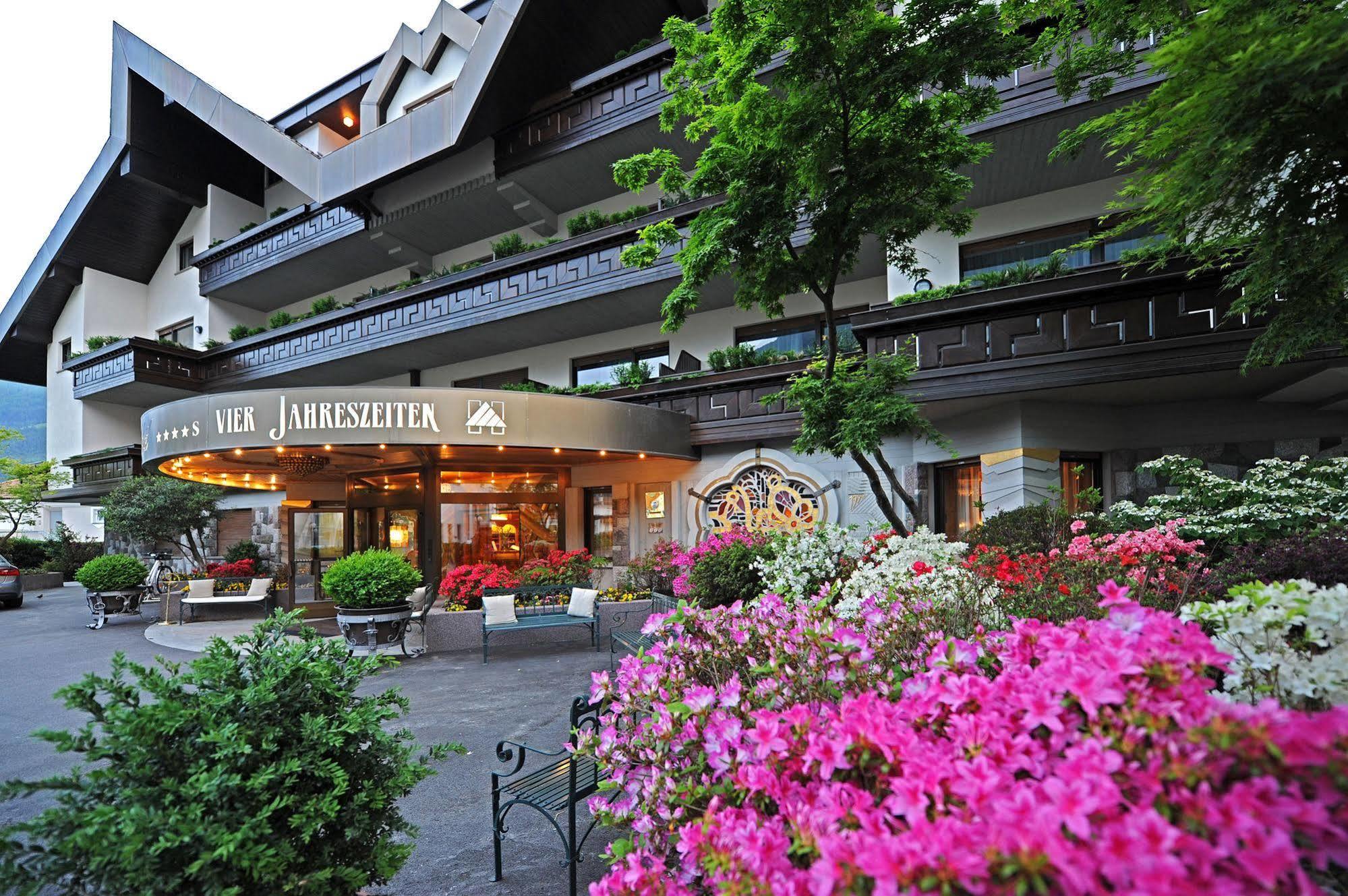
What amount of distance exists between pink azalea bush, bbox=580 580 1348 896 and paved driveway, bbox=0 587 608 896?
2038 mm

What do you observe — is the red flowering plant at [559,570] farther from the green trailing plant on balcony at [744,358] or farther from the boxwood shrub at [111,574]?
the boxwood shrub at [111,574]

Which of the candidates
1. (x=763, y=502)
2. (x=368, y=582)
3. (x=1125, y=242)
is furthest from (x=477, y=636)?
(x=1125, y=242)

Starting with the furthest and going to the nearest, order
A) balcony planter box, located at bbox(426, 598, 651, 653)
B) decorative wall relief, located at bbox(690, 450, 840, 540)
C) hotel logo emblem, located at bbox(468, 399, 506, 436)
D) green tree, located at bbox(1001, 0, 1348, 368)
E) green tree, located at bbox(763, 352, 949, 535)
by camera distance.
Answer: decorative wall relief, located at bbox(690, 450, 840, 540) < balcony planter box, located at bbox(426, 598, 651, 653) < hotel logo emblem, located at bbox(468, 399, 506, 436) < green tree, located at bbox(763, 352, 949, 535) < green tree, located at bbox(1001, 0, 1348, 368)

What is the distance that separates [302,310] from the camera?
2330 centimetres

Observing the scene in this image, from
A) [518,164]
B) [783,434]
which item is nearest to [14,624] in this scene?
[518,164]

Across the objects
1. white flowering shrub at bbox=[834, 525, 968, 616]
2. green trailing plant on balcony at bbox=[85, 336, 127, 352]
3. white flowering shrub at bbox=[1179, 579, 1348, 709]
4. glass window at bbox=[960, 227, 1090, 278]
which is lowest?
white flowering shrub at bbox=[834, 525, 968, 616]

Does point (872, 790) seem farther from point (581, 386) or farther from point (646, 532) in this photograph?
point (581, 386)

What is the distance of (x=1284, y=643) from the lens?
1.83 m

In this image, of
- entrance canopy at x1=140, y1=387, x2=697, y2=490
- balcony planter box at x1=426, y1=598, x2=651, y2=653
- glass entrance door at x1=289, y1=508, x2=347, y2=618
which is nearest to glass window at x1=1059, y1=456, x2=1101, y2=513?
entrance canopy at x1=140, y1=387, x2=697, y2=490

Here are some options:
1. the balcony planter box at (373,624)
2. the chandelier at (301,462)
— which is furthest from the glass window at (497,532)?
the balcony planter box at (373,624)

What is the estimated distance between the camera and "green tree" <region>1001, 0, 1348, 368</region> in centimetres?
330

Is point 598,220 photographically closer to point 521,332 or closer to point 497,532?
point 521,332

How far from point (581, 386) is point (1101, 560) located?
493 inches

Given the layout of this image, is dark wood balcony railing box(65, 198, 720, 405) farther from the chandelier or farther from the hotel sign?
the chandelier
